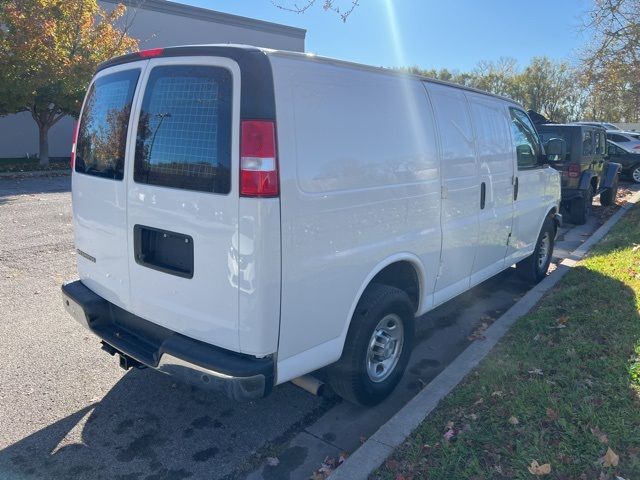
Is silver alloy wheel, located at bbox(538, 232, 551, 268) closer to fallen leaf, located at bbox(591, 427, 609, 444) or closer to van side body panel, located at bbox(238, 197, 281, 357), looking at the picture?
fallen leaf, located at bbox(591, 427, 609, 444)

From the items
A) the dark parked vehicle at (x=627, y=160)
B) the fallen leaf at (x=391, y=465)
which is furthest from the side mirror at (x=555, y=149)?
the dark parked vehicle at (x=627, y=160)

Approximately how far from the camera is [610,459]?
9.14 ft

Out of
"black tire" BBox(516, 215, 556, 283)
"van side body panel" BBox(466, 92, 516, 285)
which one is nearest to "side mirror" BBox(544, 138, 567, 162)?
"black tire" BBox(516, 215, 556, 283)

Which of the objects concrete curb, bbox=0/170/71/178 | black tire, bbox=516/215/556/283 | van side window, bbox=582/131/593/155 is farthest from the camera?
concrete curb, bbox=0/170/71/178

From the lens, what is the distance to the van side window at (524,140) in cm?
536

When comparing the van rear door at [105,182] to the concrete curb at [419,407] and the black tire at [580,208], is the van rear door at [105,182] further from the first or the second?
the black tire at [580,208]

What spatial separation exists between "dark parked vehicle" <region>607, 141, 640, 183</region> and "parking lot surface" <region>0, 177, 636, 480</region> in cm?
1581

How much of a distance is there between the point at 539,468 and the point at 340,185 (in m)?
1.88

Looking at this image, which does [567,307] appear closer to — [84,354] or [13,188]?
[84,354]

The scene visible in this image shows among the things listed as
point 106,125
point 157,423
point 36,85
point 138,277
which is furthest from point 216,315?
point 36,85

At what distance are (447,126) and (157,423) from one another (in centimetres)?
301

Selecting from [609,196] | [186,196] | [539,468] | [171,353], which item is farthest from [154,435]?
[609,196]

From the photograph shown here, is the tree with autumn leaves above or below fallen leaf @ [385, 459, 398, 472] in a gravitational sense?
above

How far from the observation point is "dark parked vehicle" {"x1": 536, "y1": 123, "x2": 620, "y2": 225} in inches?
388
